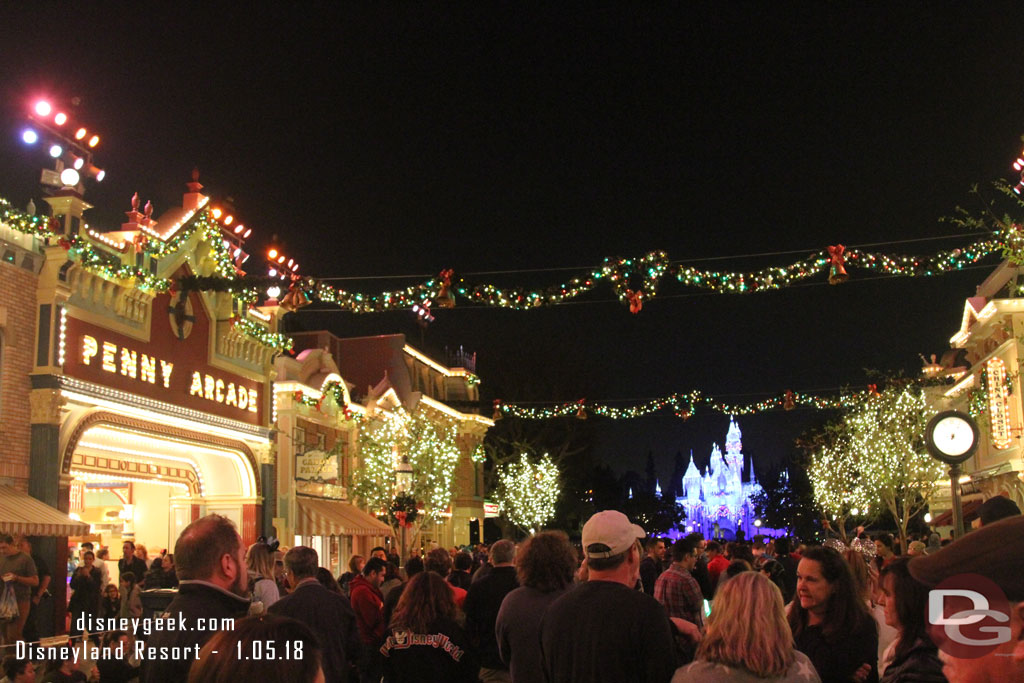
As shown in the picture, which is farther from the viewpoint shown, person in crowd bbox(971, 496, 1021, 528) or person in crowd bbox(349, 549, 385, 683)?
person in crowd bbox(349, 549, 385, 683)

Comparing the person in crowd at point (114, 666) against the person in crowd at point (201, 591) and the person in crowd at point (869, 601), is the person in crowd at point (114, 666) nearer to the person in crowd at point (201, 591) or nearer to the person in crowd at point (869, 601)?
the person in crowd at point (201, 591)

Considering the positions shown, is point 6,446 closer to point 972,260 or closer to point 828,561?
point 828,561

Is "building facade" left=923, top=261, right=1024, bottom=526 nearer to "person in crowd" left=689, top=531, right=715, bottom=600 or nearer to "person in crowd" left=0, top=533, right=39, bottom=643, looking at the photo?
"person in crowd" left=689, top=531, right=715, bottom=600

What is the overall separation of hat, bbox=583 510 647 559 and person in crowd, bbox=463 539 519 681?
2706mm

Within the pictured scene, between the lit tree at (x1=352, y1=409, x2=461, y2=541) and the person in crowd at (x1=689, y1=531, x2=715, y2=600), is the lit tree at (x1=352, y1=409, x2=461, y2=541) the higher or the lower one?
the higher one

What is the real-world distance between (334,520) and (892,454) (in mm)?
21186

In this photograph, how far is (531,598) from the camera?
6.39 metres

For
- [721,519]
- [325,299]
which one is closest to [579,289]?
[325,299]

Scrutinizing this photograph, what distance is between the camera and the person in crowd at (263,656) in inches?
99.0

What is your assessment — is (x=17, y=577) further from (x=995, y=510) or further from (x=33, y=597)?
(x=995, y=510)

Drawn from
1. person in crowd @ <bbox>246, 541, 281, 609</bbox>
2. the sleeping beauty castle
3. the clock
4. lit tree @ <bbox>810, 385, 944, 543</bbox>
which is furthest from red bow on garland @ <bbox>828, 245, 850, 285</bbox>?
the sleeping beauty castle

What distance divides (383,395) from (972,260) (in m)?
Answer: 22.9

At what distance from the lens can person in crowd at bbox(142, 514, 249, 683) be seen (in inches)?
175

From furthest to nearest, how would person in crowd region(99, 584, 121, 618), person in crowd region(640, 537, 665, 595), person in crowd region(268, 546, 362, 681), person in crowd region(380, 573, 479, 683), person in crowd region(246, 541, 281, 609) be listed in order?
person in crowd region(99, 584, 121, 618) → person in crowd region(640, 537, 665, 595) → person in crowd region(246, 541, 281, 609) → person in crowd region(268, 546, 362, 681) → person in crowd region(380, 573, 479, 683)
